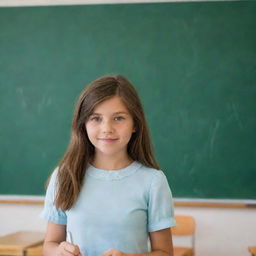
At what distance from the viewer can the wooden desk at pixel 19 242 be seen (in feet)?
10.2

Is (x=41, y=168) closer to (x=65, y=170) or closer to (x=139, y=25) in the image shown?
(x=139, y=25)

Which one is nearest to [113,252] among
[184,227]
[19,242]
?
[19,242]

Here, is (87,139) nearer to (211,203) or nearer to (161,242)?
(161,242)

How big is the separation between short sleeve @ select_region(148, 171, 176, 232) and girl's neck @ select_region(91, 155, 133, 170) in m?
0.11

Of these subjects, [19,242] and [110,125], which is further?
[19,242]

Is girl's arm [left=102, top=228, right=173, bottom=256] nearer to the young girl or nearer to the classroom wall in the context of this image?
the young girl

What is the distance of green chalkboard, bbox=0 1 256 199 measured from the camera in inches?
147

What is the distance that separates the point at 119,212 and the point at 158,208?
107mm

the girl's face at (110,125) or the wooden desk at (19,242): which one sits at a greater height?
the girl's face at (110,125)

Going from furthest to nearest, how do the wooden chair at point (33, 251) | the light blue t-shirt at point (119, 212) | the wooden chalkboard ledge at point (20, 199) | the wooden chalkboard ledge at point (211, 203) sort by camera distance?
the wooden chalkboard ledge at point (20, 199)
the wooden chalkboard ledge at point (211, 203)
the wooden chair at point (33, 251)
the light blue t-shirt at point (119, 212)

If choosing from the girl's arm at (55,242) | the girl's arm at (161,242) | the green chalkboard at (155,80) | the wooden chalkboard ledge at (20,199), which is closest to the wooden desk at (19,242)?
the wooden chalkboard ledge at (20,199)

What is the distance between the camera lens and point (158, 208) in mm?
1295

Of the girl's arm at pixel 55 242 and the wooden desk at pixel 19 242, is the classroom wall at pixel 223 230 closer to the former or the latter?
the wooden desk at pixel 19 242

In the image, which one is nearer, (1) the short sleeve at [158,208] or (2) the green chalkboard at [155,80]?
(1) the short sleeve at [158,208]
